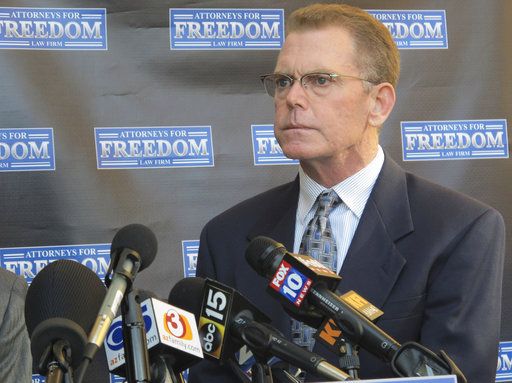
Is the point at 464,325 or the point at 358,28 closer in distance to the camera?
the point at 464,325

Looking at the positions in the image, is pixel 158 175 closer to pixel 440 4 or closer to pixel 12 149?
pixel 12 149

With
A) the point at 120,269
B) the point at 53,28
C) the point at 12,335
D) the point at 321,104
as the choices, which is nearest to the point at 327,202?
the point at 321,104

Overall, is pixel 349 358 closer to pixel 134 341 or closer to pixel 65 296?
pixel 134 341

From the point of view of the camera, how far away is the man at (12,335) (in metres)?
3.31

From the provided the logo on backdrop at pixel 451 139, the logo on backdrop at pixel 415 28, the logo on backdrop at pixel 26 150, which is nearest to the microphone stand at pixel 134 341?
the logo on backdrop at pixel 26 150

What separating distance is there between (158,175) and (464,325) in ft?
6.16

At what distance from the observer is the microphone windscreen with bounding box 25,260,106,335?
1639mm

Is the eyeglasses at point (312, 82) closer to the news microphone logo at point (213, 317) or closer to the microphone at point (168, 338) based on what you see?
the news microphone logo at point (213, 317)

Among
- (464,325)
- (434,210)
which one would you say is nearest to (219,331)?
(464,325)

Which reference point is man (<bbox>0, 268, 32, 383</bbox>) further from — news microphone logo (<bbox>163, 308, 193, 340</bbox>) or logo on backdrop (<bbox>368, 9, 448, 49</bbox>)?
logo on backdrop (<bbox>368, 9, 448, 49</bbox>)

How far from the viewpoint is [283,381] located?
1850 mm

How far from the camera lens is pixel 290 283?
1.81 metres

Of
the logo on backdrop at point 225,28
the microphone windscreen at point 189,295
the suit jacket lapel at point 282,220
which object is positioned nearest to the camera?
the microphone windscreen at point 189,295

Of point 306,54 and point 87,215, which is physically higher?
point 306,54
